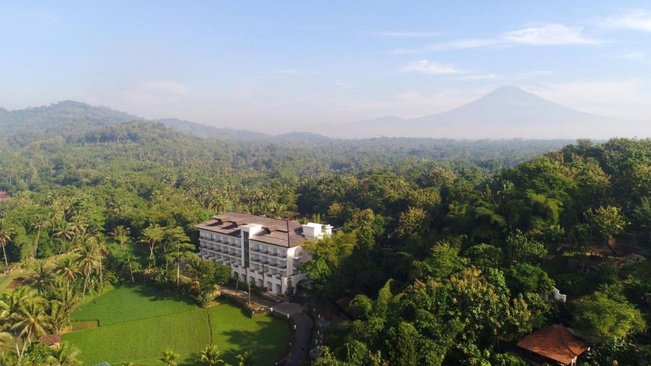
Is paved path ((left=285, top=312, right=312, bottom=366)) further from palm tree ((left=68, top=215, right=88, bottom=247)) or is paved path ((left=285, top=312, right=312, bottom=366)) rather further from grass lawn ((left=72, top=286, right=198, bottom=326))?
palm tree ((left=68, top=215, right=88, bottom=247))

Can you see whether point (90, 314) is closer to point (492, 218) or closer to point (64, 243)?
point (64, 243)

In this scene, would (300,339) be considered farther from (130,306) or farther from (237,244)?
(130,306)

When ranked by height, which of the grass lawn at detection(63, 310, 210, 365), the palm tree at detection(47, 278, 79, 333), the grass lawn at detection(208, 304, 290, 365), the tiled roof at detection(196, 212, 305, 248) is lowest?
the grass lawn at detection(63, 310, 210, 365)

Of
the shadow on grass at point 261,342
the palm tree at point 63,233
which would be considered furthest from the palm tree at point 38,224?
the shadow on grass at point 261,342

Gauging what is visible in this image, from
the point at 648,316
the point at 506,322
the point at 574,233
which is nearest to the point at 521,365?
the point at 506,322

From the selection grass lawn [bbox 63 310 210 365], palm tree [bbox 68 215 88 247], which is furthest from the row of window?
palm tree [bbox 68 215 88 247]
